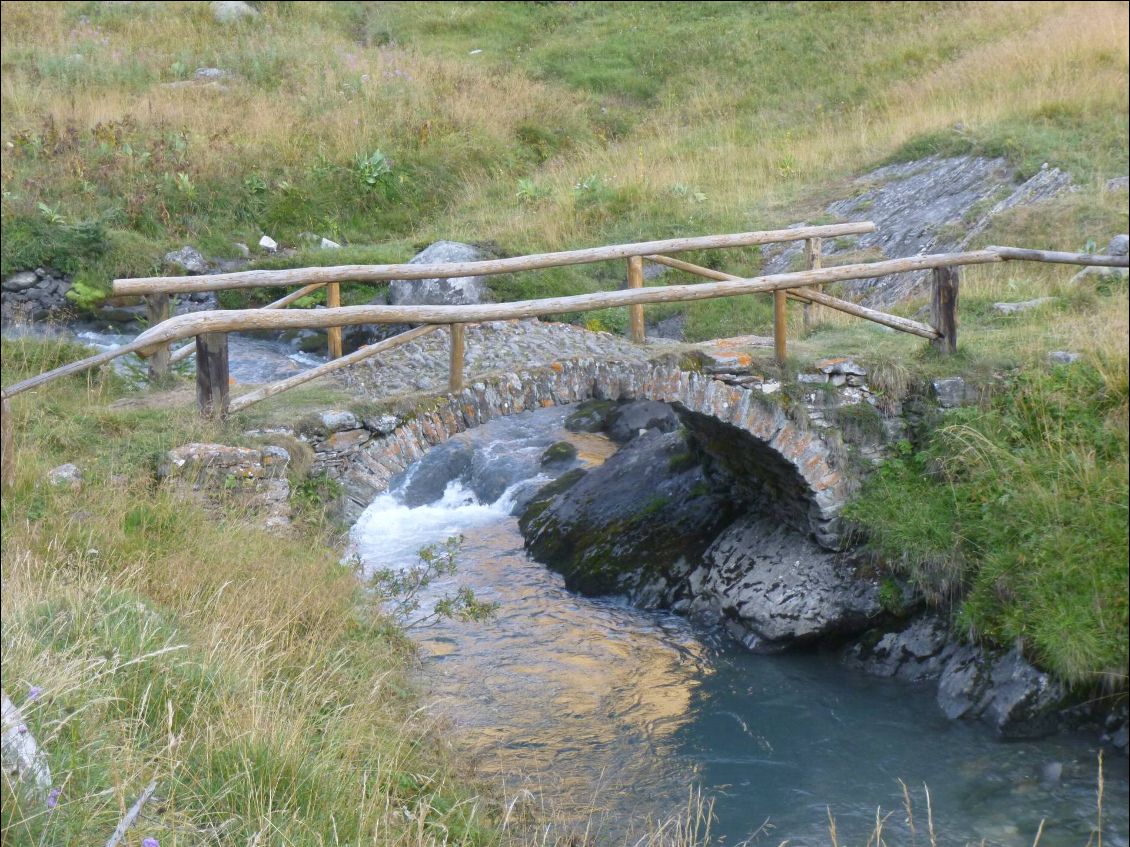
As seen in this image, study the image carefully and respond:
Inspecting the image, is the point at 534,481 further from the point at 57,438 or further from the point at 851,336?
the point at 57,438

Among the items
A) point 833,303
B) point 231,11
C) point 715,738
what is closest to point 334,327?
point 833,303

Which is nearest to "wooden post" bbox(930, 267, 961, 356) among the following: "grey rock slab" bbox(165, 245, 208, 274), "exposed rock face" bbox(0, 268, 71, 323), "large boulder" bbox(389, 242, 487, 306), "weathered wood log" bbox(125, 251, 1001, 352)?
"weathered wood log" bbox(125, 251, 1001, 352)

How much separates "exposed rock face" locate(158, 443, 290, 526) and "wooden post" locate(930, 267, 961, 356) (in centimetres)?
537

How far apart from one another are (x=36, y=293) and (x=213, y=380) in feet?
24.6

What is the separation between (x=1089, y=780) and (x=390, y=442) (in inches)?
198

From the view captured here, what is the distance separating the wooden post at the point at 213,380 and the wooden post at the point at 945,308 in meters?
5.61

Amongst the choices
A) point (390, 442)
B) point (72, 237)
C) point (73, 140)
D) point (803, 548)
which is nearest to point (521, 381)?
point (390, 442)

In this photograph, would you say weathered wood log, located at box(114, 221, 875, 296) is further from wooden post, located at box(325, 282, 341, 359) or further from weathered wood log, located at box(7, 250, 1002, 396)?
weathered wood log, located at box(7, 250, 1002, 396)

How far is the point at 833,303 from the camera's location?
873 cm

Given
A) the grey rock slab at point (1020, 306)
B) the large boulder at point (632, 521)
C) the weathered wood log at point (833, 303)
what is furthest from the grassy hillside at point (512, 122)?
the weathered wood log at point (833, 303)

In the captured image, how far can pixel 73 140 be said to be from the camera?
1603cm

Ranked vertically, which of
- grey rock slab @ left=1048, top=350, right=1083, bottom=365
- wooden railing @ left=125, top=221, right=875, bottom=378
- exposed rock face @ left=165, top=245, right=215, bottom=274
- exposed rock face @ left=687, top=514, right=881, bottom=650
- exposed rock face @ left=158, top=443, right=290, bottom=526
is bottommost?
exposed rock face @ left=687, top=514, right=881, bottom=650

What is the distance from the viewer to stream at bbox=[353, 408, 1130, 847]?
6.86m

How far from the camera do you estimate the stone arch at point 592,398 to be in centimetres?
781
